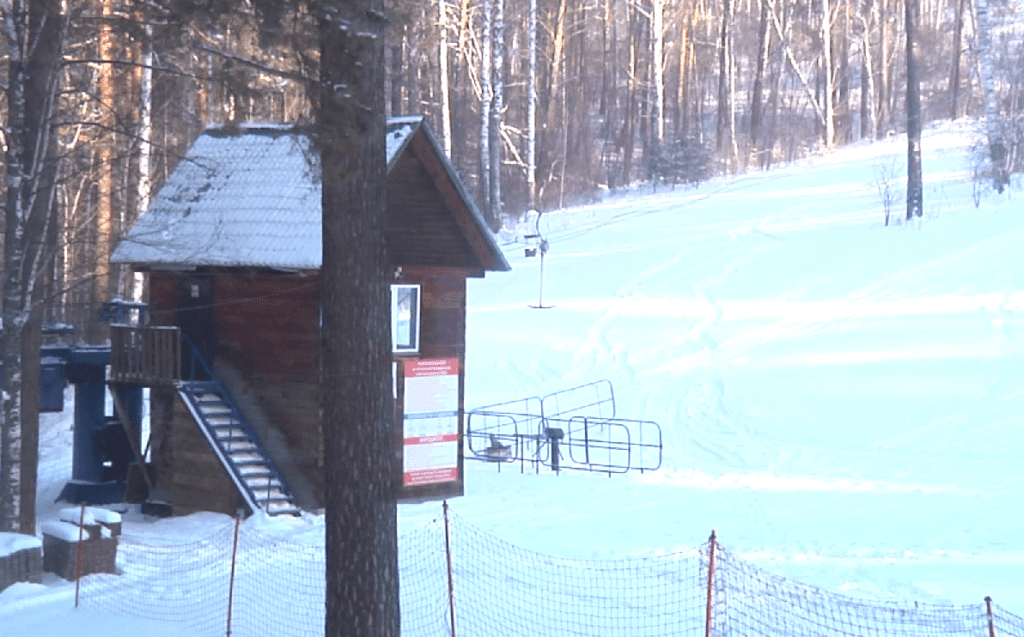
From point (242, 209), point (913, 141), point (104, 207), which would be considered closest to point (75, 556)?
point (242, 209)

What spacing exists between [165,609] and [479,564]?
3565 mm

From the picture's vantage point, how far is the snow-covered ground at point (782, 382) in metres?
15.0

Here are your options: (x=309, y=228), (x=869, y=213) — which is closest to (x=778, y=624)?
(x=309, y=228)

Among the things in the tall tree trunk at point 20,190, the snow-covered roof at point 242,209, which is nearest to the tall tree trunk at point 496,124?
the snow-covered roof at point 242,209

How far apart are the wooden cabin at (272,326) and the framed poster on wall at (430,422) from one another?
2 cm

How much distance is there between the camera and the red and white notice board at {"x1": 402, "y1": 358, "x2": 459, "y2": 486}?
65.0ft

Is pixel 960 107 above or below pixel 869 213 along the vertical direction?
above

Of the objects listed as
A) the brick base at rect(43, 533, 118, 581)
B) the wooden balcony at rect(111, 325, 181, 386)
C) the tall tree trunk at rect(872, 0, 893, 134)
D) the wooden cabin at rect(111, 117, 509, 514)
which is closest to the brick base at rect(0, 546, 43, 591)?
the brick base at rect(43, 533, 118, 581)

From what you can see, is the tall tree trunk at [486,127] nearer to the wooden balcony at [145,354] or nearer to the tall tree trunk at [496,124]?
the tall tree trunk at [496,124]

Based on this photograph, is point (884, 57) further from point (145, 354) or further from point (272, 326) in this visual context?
point (145, 354)

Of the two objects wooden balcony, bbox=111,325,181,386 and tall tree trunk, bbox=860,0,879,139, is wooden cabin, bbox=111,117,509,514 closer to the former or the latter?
wooden balcony, bbox=111,325,181,386

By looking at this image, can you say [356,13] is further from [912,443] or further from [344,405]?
[912,443]

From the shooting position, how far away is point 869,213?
36031 millimetres

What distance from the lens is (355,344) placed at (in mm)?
8906
